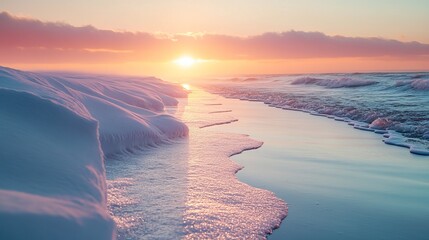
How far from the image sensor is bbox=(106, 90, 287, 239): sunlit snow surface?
10.8ft

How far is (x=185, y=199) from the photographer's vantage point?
13.0 feet

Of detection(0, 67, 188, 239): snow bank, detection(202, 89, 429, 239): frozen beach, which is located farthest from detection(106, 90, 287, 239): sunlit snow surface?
detection(0, 67, 188, 239): snow bank

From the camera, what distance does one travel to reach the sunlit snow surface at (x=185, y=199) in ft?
10.8

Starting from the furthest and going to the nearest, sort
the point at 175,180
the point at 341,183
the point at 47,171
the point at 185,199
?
the point at 341,183, the point at 175,180, the point at 185,199, the point at 47,171

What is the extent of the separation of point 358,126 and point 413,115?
2187mm

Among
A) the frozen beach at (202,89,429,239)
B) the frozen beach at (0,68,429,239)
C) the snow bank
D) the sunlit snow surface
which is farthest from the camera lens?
the frozen beach at (202,89,429,239)

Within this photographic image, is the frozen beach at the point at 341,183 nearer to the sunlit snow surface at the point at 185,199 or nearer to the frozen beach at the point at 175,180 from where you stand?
the frozen beach at the point at 175,180

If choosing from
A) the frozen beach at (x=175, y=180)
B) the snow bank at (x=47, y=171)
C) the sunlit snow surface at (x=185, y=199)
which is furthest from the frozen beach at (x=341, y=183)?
the snow bank at (x=47, y=171)

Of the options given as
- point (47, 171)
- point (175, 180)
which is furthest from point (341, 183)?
point (47, 171)

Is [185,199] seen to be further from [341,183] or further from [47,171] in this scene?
[341,183]

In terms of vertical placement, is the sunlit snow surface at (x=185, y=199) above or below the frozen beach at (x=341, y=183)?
above

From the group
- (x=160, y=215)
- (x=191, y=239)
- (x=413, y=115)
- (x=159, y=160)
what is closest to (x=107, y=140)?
(x=159, y=160)

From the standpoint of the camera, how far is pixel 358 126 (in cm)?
1009

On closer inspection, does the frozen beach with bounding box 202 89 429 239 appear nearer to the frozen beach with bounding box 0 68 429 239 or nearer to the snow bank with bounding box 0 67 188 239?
the frozen beach with bounding box 0 68 429 239
